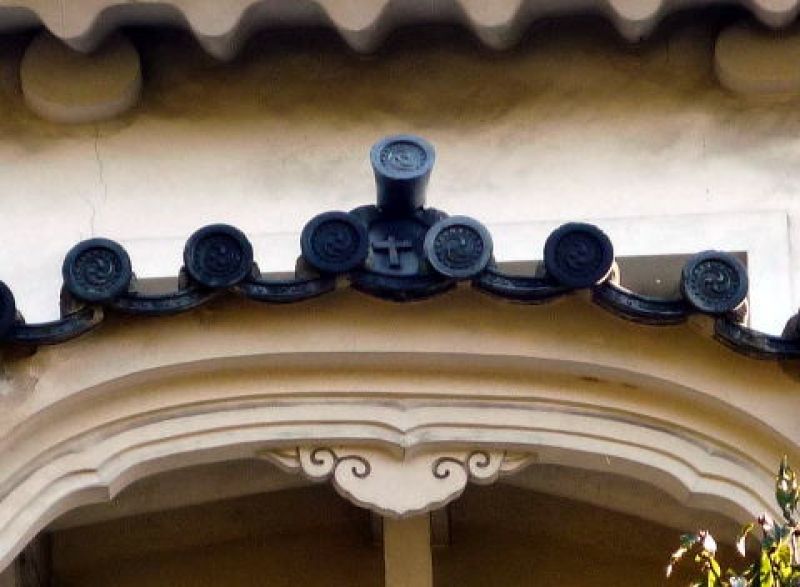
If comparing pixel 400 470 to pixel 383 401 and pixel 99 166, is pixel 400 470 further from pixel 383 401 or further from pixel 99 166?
pixel 99 166

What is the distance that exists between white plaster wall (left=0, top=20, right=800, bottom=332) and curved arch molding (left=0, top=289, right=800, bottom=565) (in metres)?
0.38

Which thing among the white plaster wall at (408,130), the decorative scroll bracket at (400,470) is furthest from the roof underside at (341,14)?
the decorative scroll bracket at (400,470)

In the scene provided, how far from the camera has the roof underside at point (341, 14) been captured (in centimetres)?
741

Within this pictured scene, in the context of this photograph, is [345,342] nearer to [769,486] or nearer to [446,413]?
[446,413]

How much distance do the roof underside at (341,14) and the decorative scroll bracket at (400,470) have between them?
1120 mm

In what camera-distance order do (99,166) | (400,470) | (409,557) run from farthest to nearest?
(99,166), (409,557), (400,470)

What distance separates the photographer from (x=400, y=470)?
6914mm

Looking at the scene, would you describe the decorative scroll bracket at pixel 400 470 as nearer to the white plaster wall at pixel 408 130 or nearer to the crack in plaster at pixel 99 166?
the white plaster wall at pixel 408 130

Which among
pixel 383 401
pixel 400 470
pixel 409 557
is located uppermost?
pixel 383 401

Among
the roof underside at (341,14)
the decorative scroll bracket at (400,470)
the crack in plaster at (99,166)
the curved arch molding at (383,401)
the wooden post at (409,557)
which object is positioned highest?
the roof underside at (341,14)

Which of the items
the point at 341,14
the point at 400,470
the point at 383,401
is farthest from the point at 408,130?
the point at 400,470

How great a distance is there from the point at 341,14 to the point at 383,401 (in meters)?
1.03

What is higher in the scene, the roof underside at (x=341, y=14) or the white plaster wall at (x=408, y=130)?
the roof underside at (x=341, y=14)

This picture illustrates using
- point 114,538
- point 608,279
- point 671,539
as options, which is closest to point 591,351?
point 608,279
